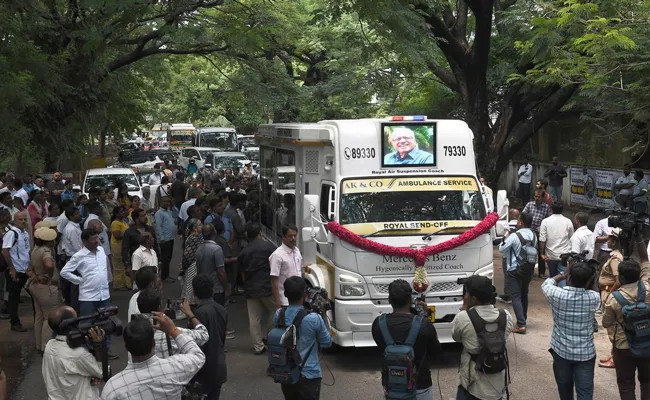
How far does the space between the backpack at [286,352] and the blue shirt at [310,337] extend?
3 cm

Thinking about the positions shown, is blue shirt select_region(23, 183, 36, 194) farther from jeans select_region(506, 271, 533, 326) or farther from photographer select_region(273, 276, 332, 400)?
photographer select_region(273, 276, 332, 400)

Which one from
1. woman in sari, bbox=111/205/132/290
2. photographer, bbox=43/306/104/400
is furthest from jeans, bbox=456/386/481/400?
woman in sari, bbox=111/205/132/290

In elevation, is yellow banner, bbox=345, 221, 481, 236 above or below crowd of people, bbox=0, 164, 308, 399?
above

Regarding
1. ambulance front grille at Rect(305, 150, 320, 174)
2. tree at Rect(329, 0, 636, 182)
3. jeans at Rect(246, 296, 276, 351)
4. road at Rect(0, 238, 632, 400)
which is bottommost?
road at Rect(0, 238, 632, 400)

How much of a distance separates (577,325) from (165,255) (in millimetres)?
9720

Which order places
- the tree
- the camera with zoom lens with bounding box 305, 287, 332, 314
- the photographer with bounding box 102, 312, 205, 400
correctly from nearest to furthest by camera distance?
the photographer with bounding box 102, 312, 205, 400
the camera with zoom lens with bounding box 305, 287, 332, 314
the tree

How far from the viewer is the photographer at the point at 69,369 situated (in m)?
5.53

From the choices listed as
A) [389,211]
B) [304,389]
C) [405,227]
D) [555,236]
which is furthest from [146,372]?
[555,236]

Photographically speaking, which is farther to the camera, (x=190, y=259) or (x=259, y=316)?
(x=190, y=259)

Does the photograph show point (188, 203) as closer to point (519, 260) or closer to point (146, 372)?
point (519, 260)

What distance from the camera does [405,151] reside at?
9.91m

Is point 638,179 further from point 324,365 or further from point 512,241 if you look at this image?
point 324,365

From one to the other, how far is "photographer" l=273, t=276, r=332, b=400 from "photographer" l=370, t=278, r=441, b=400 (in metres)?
0.56

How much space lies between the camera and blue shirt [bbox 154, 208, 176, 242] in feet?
47.1
